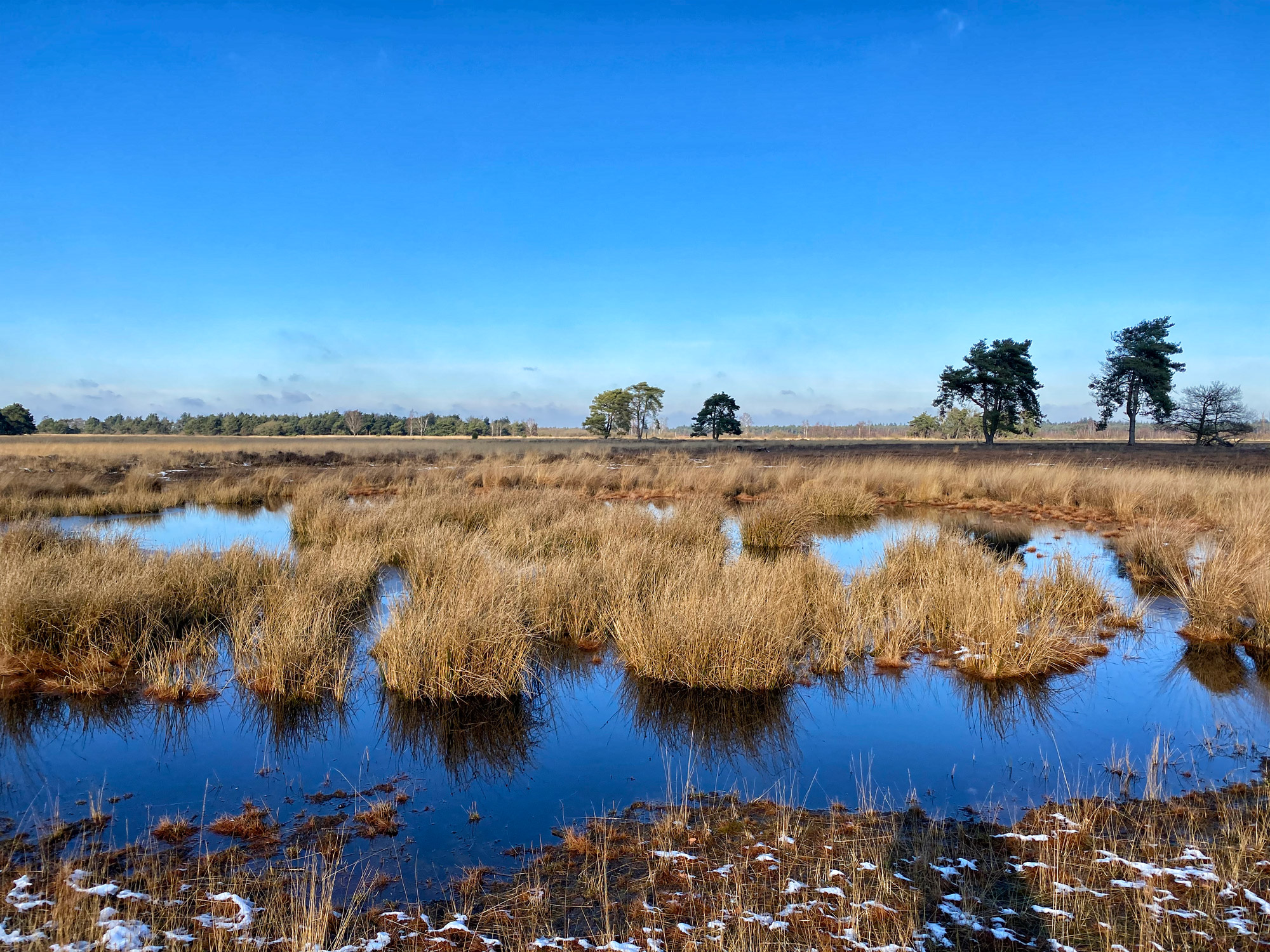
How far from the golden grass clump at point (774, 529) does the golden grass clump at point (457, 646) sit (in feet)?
21.1

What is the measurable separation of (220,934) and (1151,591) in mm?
10860

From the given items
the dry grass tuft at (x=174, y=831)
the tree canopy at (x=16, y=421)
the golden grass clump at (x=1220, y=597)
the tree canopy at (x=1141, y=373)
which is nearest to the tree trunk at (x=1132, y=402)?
the tree canopy at (x=1141, y=373)

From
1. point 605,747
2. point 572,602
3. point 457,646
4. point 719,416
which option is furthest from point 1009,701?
point 719,416

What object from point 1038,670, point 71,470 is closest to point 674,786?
point 1038,670

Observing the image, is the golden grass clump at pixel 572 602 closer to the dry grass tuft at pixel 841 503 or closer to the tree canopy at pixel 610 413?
the dry grass tuft at pixel 841 503

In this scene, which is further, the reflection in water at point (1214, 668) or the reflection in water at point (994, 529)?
the reflection in water at point (994, 529)

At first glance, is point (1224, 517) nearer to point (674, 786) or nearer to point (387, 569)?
point (674, 786)

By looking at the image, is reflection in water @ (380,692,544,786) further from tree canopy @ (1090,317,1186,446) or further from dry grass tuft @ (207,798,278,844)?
tree canopy @ (1090,317,1186,446)

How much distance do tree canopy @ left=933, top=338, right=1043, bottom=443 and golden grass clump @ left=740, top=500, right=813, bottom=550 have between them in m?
30.0

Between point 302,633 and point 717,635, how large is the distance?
12.2ft

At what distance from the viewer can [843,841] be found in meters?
3.55

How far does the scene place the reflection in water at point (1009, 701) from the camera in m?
5.41

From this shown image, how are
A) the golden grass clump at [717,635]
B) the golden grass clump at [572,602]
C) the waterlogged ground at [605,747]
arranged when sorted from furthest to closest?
1. the golden grass clump at [572,602]
2. the golden grass clump at [717,635]
3. the waterlogged ground at [605,747]

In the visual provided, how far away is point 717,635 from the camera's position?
6172 mm
